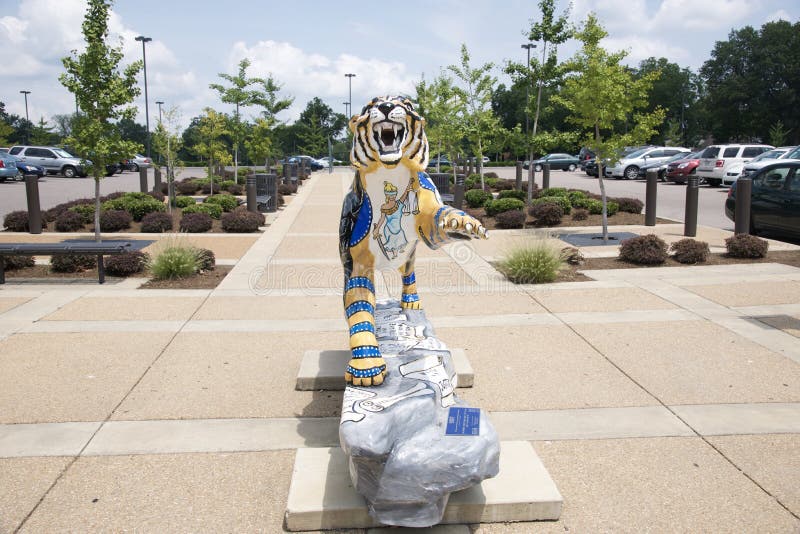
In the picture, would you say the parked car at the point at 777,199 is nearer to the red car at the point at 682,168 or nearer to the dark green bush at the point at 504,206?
the dark green bush at the point at 504,206

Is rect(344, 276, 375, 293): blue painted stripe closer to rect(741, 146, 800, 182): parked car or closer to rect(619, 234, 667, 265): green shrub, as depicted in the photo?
rect(619, 234, 667, 265): green shrub

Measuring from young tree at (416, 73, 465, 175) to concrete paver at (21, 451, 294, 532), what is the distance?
1882 cm

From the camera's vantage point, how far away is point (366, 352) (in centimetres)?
Result: 388

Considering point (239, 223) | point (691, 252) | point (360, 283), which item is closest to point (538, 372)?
point (360, 283)

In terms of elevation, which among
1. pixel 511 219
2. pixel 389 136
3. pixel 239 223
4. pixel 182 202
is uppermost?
pixel 389 136

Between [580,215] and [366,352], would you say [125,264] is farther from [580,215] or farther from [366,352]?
[580,215]

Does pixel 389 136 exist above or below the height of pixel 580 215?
above

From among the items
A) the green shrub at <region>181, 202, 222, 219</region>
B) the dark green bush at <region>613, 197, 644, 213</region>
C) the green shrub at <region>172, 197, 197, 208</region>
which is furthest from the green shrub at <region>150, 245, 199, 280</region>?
the dark green bush at <region>613, 197, 644, 213</region>

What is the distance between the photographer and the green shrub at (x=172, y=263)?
912 cm

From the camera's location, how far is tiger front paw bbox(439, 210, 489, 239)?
12.3 feet

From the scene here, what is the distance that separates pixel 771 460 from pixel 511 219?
10.9 metres

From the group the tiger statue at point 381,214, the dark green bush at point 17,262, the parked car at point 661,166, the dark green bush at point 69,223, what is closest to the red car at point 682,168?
the parked car at point 661,166

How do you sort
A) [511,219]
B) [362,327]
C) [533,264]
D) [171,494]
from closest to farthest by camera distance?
[171,494], [362,327], [533,264], [511,219]

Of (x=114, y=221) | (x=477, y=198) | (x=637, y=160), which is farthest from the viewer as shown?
(x=637, y=160)
